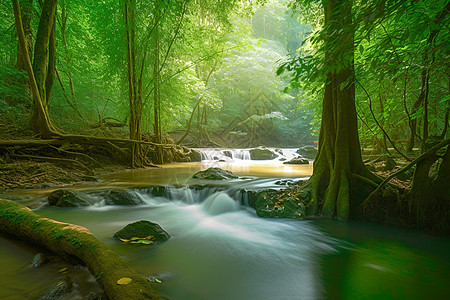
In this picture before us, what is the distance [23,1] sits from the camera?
6.08 m

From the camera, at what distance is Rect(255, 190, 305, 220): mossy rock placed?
4.44 m

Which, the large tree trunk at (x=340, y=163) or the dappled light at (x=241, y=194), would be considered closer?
the dappled light at (x=241, y=194)

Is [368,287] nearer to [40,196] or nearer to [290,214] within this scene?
[290,214]

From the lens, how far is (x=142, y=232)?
10.9 ft

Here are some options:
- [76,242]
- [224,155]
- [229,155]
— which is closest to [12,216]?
[76,242]

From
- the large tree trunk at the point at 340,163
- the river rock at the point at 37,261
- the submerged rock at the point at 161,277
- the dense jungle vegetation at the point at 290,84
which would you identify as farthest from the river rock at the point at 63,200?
the large tree trunk at the point at 340,163

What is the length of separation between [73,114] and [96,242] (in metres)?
9.54

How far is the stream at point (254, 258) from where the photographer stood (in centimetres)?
217

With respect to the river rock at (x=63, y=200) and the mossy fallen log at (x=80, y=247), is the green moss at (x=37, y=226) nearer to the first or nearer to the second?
the mossy fallen log at (x=80, y=247)

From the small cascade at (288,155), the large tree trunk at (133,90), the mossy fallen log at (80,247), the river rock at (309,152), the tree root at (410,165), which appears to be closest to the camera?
the mossy fallen log at (80,247)

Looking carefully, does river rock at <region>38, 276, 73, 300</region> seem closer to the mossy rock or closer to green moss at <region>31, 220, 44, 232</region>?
green moss at <region>31, 220, 44, 232</region>

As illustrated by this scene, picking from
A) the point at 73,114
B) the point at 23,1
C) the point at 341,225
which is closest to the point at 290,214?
the point at 341,225

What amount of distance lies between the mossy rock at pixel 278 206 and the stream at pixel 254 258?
0.19 metres

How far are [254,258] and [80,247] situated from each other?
1990 millimetres
